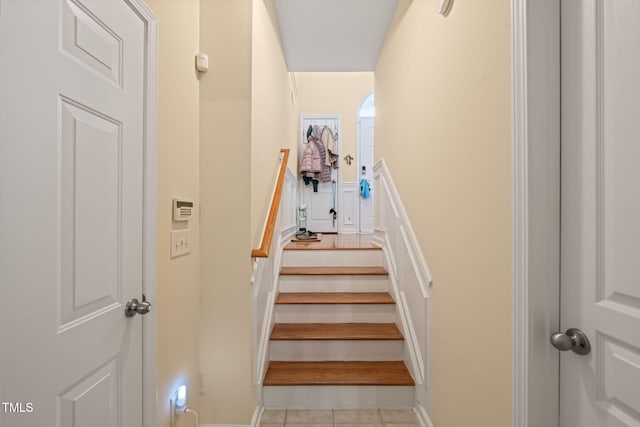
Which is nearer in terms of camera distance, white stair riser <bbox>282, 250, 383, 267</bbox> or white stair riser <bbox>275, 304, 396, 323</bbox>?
white stair riser <bbox>275, 304, 396, 323</bbox>

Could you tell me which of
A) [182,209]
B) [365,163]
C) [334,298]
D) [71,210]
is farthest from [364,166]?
[71,210]

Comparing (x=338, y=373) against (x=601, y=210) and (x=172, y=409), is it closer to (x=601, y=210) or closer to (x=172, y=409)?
(x=172, y=409)

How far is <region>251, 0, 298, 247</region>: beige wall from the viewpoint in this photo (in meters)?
1.83

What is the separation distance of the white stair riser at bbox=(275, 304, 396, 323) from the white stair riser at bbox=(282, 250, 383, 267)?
58 cm

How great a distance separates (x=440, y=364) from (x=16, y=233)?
1.77m

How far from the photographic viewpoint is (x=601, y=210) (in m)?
0.79

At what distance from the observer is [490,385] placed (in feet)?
3.67

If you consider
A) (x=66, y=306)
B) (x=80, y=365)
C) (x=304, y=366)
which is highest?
(x=66, y=306)

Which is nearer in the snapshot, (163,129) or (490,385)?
(490,385)

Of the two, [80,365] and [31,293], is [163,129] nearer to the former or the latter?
[31,293]

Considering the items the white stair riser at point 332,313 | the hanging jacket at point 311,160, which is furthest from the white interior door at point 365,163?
the white stair riser at point 332,313

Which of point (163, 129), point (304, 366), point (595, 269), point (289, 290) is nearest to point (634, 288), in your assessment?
point (595, 269)

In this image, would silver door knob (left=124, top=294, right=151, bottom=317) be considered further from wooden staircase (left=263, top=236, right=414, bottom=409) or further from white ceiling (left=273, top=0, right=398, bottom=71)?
white ceiling (left=273, top=0, right=398, bottom=71)

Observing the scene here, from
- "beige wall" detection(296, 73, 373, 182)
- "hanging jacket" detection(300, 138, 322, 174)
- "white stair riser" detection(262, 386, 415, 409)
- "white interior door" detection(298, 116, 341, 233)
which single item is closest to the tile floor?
"white stair riser" detection(262, 386, 415, 409)
